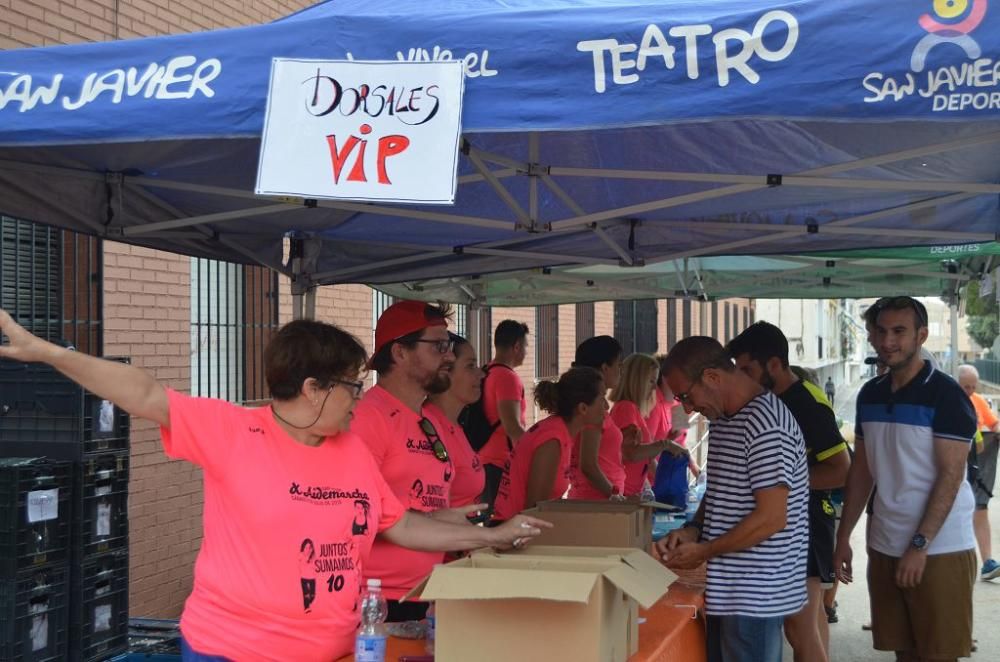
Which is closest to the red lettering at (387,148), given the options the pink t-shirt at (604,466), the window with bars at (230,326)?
the pink t-shirt at (604,466)

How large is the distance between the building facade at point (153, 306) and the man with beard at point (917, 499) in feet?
11.8

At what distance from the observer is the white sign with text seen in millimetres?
2543

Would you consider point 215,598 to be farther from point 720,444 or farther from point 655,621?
point 720,444

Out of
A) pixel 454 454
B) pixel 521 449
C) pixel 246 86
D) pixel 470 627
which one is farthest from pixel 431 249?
pixel 470 627

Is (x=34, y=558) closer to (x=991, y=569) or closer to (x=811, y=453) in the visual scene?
(x=811, y=453)

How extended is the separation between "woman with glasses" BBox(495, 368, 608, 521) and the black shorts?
3.95 ft

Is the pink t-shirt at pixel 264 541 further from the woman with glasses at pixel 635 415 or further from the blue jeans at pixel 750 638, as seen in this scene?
the woman with glasses at pixel 635 415

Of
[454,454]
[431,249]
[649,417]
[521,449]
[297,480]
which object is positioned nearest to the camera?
[297,480]

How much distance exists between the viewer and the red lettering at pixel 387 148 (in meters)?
2.56

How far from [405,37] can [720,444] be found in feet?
5.85

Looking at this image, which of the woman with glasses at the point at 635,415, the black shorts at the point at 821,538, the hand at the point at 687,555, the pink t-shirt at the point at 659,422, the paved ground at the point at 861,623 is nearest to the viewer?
the hand at the point at 687,555

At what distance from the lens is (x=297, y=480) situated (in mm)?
2678

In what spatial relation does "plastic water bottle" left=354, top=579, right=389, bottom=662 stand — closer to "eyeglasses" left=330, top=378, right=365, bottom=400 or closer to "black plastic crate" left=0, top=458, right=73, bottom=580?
"eyeglasses" left=330, top=378, right=365, bottom=400

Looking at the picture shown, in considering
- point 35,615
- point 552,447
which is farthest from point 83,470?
point 552,447
